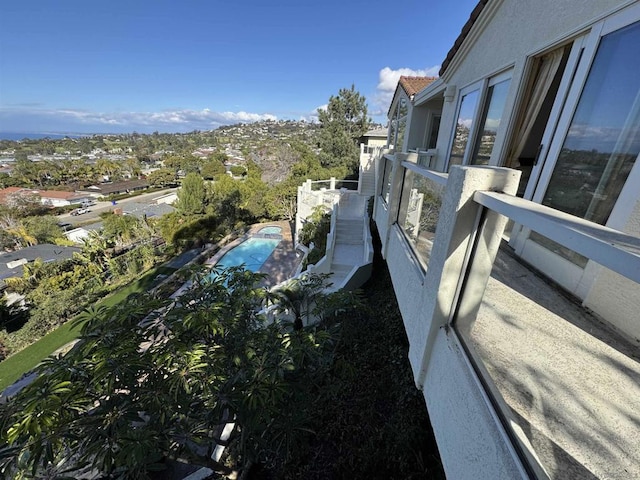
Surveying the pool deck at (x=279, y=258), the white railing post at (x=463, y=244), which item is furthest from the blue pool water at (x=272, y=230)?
the white railing post at (x=463, y=244)

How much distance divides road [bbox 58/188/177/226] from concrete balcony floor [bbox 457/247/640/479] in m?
50.4

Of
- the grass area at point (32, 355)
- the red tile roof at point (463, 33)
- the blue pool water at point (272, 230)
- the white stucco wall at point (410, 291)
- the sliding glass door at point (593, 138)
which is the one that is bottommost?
the grass area at point (32, 355)

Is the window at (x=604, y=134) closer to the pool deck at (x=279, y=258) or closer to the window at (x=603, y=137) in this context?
the window at (x=603, y=137)

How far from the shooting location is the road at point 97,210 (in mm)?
39478

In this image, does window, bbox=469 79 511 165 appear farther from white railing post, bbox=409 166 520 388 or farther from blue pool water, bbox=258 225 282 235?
blue pool water, bbox=258 225 282 235

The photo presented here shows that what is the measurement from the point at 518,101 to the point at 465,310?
3669 mm

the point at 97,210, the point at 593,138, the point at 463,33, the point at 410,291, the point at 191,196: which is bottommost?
the point at 97,210

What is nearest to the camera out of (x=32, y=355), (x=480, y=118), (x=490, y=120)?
(x=490, y=120)

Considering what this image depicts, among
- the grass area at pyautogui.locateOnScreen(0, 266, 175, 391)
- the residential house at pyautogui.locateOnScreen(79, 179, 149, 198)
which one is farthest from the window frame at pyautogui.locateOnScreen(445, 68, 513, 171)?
the residential house at pyautogui.locateOnScreen(79, 179, 149, 198)

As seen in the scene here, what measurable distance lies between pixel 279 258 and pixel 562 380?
683 inches

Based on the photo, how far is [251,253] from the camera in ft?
66.4

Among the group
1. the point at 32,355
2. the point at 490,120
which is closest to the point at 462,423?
the point at 490,120

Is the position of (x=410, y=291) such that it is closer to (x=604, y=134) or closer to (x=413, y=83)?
(x=604, y=134)

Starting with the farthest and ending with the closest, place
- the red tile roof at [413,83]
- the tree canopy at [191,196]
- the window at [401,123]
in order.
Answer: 1. the tree canopy at [191,196]
2. the window at [401,123]
3. the red tile roof at [413,83]
